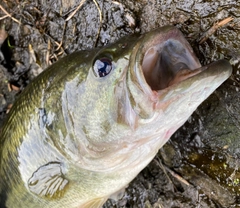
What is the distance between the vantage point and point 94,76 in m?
2.43

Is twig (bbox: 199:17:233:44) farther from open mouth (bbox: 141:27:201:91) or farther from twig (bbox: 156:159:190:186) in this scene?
twig (bbox: 156:159:190:186)

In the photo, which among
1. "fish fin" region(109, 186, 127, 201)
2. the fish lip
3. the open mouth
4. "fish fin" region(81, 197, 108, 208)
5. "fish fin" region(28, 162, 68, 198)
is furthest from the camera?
"fish fin" region(109, 186, 127, 201)

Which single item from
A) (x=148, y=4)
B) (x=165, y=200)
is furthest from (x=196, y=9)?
(x=165, y=200)

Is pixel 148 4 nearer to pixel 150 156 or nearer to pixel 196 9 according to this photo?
pixel 196 9

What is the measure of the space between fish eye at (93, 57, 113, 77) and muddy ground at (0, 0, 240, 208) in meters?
0.82

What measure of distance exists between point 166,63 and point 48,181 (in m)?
1.29

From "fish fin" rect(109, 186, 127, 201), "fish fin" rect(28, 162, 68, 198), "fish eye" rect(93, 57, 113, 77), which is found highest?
"fish eye" rect(93, 57, 113, 77)

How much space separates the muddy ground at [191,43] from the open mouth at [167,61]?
471 mm

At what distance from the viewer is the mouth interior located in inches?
91.1

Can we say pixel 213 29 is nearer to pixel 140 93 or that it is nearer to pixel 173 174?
pixel 140 93

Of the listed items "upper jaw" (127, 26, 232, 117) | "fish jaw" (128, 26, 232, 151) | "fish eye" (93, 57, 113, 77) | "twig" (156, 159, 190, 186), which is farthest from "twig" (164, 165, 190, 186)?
"fish eye" (93, 57, 113, 77)

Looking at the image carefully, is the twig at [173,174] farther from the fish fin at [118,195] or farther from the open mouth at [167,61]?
the open mouth at [167,61]

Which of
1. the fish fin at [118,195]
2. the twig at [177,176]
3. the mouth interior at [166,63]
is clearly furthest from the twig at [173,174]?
the mouth interior at [166,63]

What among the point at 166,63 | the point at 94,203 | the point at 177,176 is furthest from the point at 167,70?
the point at 94,203
